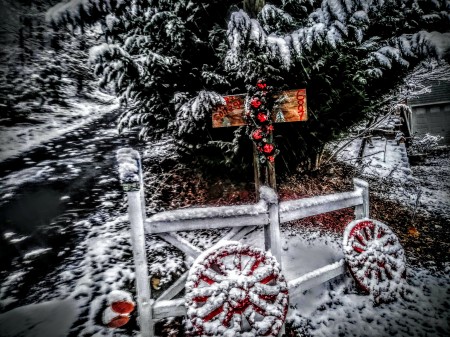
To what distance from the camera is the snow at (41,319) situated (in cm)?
260

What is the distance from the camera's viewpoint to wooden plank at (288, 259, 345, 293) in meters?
2.62

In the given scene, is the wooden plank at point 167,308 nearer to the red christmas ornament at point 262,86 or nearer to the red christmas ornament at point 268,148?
the red christmas ornament at point 268,148

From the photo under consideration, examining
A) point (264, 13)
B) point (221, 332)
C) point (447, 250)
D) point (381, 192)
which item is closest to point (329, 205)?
point (221, 332)

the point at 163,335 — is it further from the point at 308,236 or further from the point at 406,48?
the point at 406,48

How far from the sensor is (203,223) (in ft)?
7.75

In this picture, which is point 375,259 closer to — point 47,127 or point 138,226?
point 138,226

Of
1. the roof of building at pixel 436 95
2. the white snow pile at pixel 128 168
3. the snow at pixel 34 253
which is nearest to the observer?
the white snow pile at pixel 128 168

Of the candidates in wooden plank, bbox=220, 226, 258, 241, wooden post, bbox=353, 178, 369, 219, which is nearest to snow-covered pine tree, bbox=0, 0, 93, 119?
wooden plank, bbox=220, 226, 258, 241

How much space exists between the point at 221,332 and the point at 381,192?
585 cm

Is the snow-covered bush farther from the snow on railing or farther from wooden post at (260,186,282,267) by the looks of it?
wooden post at (260,186,282,267)

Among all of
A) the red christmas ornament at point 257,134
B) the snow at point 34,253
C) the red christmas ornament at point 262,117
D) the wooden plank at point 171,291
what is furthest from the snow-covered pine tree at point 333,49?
the snow at point 34,253

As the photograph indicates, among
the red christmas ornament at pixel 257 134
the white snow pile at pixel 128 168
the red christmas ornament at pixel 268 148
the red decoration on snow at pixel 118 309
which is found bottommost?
the red decoration on snow at pixel 118 309

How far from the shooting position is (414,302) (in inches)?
116

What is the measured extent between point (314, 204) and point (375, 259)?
3.66 feet
